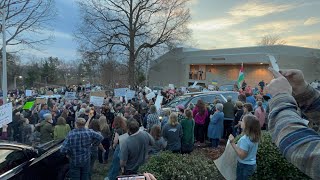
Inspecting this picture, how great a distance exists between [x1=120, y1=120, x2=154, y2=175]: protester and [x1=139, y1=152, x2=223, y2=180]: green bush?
1.11 m

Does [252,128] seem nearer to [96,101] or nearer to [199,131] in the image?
[199,131]

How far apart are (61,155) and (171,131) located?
2.86m

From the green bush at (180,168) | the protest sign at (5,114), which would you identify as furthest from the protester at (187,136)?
the protest sign at (5,114)

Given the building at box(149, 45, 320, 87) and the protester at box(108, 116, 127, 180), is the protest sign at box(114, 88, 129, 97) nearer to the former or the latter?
the protester at box(108, 116, 127, 180)

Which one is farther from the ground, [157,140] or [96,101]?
[96,101]

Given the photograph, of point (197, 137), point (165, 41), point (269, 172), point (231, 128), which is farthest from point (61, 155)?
point (165, 41)

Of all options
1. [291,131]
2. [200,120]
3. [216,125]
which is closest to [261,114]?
[216,125]

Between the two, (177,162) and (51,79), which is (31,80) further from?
(177,162)

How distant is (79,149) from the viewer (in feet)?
21.4

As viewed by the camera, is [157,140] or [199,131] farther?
[199,131]

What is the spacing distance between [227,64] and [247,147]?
4518 cm

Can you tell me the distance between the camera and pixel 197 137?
1173cm

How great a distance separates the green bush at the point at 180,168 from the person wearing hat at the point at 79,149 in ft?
6.55

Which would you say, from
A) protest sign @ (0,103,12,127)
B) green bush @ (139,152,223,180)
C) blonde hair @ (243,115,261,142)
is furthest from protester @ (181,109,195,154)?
protest sign @ (0,103,12,127)
